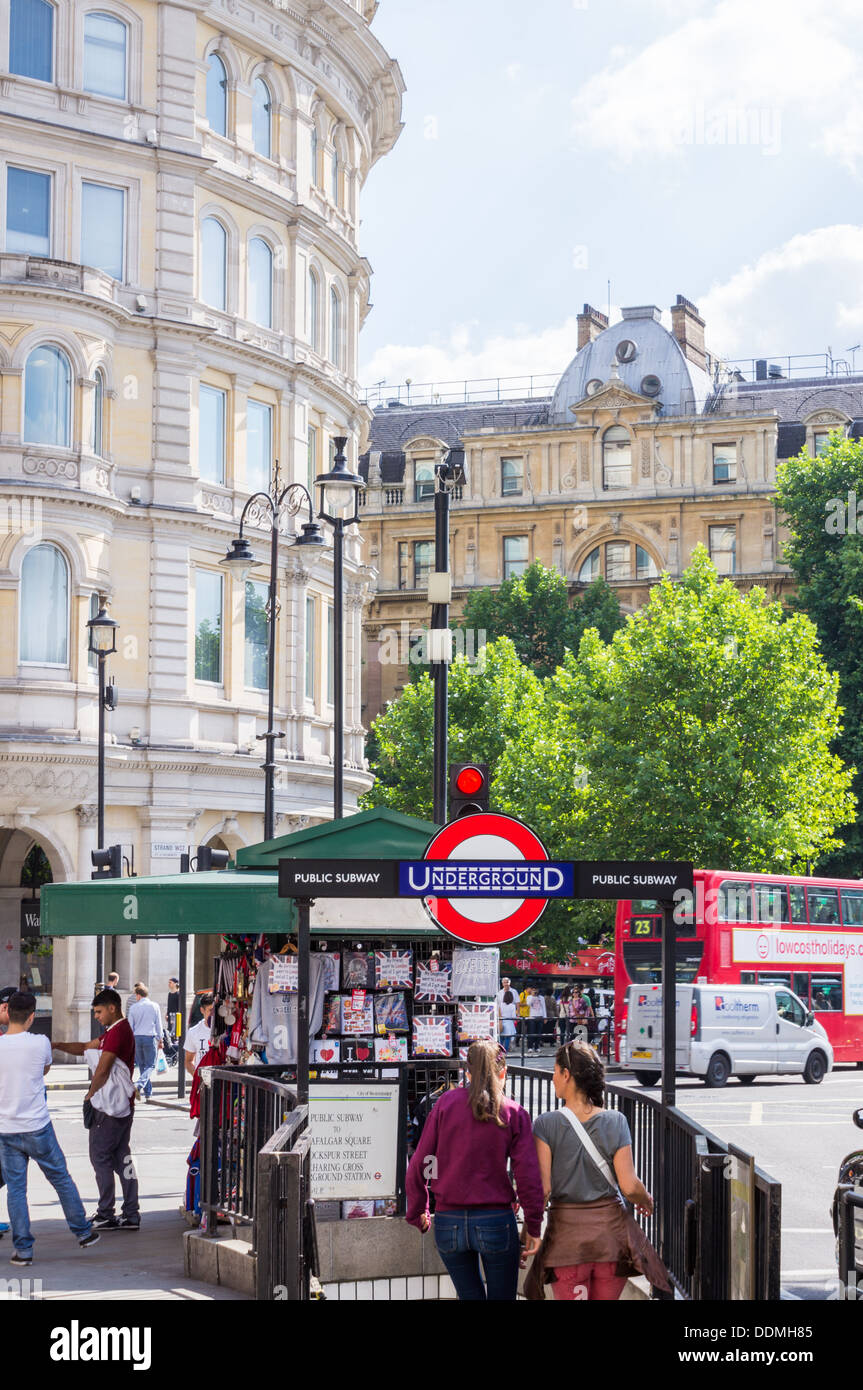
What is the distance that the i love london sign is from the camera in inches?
366

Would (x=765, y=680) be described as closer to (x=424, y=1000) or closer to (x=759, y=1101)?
(x=759, y=1101)

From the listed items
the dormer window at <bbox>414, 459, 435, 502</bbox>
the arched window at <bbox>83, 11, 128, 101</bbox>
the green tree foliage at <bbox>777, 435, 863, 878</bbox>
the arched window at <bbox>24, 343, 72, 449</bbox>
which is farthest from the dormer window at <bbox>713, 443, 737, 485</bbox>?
the arched window at <bbox>24, 343, 72, 449</bbox>

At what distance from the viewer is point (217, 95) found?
4078 centimetres

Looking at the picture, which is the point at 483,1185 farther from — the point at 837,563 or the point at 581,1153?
the point at 837,563

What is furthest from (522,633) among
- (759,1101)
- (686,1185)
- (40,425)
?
(686,1185)

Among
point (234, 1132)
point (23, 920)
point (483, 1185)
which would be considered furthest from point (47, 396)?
point (483, 1185)

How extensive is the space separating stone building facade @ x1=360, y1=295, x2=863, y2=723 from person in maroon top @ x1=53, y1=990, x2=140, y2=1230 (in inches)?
2307

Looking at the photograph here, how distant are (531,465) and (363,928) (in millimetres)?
63738

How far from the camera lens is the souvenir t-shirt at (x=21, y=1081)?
12.7 m

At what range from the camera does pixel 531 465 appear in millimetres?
75062

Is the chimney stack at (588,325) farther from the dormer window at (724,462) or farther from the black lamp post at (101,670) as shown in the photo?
the black lamp post at (101,670)

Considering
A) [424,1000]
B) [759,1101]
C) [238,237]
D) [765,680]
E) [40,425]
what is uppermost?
[238,237]

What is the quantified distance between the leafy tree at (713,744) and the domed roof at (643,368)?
24677 mm

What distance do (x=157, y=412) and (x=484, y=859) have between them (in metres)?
30.3
